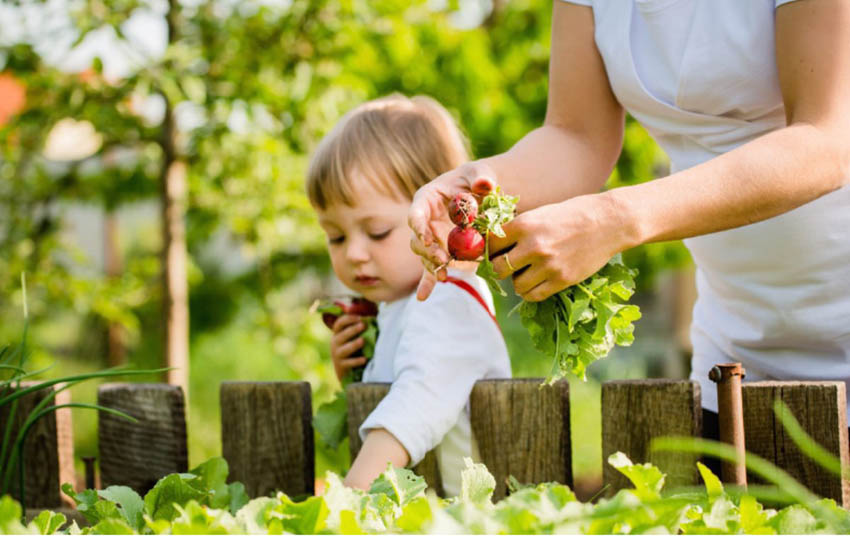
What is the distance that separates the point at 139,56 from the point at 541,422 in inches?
99.0

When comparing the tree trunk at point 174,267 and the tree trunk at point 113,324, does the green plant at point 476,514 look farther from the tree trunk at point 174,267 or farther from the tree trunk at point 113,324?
the tree trunk at point 113,324

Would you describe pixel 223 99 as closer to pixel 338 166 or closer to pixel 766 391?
pixel 338 166

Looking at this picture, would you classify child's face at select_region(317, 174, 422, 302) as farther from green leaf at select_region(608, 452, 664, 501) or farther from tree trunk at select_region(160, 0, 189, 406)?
tree trunk at select_region(160, 0, 189, 406)

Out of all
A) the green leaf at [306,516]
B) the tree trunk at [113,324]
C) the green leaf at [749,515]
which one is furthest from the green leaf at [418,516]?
the tree trunk at [113,324]

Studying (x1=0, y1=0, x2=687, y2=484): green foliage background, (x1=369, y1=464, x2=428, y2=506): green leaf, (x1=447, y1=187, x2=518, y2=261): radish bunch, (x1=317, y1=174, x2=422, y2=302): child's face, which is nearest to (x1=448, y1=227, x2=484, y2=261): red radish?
(x1=447, y1=187, x2=518, y2=261): radish bunch

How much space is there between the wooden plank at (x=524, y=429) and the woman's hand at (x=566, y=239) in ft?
1.47

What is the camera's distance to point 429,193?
1366mm

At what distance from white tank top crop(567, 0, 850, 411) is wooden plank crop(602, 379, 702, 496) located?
0.27m

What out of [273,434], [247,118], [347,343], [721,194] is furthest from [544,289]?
[247,118]

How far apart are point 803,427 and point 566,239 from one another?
1.88 feet

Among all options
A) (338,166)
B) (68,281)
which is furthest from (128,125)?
(338,166)

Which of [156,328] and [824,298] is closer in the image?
[824,298]

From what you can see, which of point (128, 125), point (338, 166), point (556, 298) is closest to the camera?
point (556, 298)

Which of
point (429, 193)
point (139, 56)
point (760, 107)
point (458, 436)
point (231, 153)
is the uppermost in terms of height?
point (139, 56)
